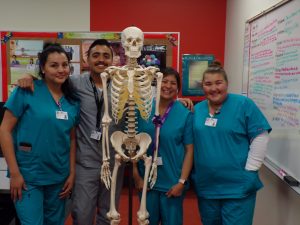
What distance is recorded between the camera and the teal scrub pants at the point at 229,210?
1756 millimetres

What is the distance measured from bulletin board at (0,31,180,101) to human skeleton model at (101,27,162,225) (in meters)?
1.97

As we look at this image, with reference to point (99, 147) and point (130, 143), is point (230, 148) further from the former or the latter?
point (99, 147)

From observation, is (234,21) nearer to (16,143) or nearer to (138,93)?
(138,93)

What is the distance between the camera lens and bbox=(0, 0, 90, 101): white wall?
12.3 ft

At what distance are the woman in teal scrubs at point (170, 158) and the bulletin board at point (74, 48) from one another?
1.85m

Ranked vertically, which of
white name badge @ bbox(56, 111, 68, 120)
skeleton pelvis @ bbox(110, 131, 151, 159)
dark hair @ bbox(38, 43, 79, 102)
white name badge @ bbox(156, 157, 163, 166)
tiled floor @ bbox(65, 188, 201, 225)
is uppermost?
dark hair @ bbox(38, 43, 79, 102)

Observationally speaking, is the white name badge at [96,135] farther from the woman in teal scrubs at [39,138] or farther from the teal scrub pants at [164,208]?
the teal scrub pants at [164,208]

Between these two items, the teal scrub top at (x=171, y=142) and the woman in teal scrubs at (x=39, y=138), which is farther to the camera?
the teal scrub top at (x=171, y=142)

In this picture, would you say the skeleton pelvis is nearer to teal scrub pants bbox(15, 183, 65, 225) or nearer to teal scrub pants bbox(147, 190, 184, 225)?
teal scrub pants bbox(147, 190, 184, 225)

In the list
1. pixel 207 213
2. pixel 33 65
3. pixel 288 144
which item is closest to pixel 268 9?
pixel 288 144

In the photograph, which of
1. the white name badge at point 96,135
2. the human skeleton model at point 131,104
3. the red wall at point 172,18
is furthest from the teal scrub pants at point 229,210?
the red wall at point 172,18

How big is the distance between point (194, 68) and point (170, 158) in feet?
7.04

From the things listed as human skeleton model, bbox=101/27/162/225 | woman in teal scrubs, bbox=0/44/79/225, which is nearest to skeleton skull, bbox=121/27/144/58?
human skeleton model, bbox=101/27/162/225

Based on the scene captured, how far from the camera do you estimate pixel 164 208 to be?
186 centimetres
